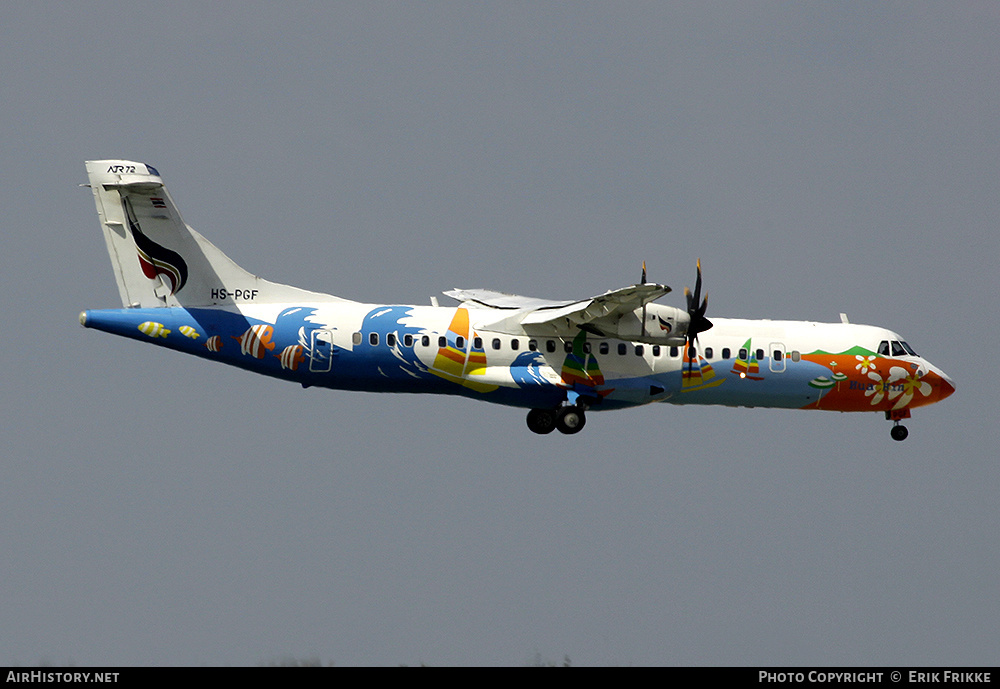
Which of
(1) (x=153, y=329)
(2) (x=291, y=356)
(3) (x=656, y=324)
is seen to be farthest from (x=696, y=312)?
(1) (x=153, y=329)

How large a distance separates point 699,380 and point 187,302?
14.5 meters

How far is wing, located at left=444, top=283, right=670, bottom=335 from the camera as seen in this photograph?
108ft

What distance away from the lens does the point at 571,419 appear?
116ft

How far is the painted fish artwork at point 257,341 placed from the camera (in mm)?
34062

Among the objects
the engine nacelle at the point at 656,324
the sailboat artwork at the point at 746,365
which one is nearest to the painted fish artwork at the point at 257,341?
the engine nacelle at the point at 656,324

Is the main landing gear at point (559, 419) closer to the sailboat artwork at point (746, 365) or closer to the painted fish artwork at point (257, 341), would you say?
the sailboat artwork at point (746, 365)

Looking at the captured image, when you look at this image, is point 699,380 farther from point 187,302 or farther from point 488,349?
point 187,302

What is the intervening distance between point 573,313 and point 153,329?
11283 mm

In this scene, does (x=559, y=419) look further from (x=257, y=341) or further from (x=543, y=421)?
(x=257, y=341)

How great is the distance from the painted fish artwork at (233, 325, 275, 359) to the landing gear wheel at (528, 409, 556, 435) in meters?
7.72

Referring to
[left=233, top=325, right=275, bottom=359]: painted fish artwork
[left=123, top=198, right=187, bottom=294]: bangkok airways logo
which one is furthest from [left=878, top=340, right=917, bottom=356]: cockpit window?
[left=123, top=198, right=187, bottom=294]: bangkok airways logo

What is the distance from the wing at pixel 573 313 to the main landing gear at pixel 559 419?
7.36 ft

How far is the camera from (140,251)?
3422 cm
